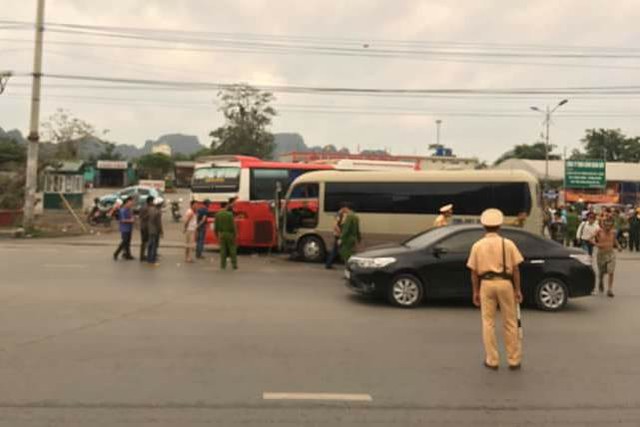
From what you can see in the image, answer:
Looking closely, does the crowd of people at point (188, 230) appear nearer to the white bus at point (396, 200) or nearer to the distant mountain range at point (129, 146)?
the white bus at point (396, 200)

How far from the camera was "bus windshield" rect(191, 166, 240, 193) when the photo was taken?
20.7 meters

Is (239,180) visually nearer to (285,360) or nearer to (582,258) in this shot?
(582,258)

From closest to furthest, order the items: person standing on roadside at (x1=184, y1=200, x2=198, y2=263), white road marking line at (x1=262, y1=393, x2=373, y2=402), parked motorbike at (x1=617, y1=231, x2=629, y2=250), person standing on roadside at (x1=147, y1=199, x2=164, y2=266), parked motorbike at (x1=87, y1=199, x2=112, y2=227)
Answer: white road marking line at (x1=262, y1=393, x2=373, y2=402) < person standing on roadside at (x1=147, y1=199, x2=164, y2=266) < person standing on roadside at (x1=184, y1=200, x2=198, y2=263) < parked motorbike at (x1=617, y1=231, x2=629, y2=250) < parked motorbike at (x1=87, y1=199, x2=112, y2=227)

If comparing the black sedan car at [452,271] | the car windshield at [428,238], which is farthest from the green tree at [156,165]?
the black sedan car at [452,271]

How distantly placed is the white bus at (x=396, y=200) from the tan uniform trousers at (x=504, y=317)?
409 inches

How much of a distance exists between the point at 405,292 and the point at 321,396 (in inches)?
199

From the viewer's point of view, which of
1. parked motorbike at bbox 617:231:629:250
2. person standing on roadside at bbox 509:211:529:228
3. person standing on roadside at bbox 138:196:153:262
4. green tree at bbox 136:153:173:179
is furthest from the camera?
green tree at bbox 136:153:173:179

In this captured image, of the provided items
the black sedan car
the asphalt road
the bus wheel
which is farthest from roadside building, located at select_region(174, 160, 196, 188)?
the black sedan car

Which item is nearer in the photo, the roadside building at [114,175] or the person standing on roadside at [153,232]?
the person standing on roadside at [153,232]

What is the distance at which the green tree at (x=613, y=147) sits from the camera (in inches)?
3888

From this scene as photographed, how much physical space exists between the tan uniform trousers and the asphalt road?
0.65ft

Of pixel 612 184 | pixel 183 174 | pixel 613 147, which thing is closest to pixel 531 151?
pixel 613 147

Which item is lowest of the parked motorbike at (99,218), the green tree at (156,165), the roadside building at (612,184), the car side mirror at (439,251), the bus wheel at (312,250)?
the bus wheel at (312,250)

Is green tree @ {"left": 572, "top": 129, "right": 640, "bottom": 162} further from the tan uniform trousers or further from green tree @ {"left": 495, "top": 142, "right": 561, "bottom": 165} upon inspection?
the tan uniform trousers
